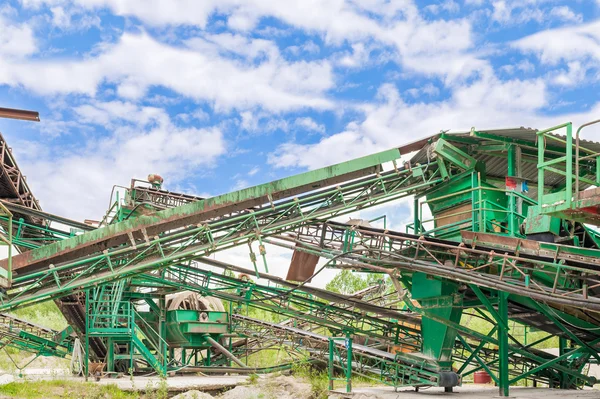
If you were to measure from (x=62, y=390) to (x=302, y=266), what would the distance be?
7021mm

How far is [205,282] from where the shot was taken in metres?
20.9

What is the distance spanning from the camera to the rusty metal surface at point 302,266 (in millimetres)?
17891

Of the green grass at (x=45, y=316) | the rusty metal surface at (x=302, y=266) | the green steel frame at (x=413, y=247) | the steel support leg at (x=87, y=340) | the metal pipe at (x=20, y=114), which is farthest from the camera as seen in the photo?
the green grass at (x=45, y=316)

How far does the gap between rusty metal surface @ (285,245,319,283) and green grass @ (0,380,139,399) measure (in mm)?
5156

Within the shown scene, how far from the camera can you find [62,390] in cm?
1694

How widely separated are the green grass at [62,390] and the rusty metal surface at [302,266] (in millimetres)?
5156

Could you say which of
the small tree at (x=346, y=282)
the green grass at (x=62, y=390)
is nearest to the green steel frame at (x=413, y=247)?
the green grass at (x=62, y=390)

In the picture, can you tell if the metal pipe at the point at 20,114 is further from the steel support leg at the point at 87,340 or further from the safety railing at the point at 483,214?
the safety railing at the point at 483,214

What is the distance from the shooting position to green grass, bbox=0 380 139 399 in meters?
15.9

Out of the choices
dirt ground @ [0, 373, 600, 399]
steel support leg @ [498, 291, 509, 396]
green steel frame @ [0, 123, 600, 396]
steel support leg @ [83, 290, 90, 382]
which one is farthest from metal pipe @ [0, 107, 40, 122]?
steel support leg @ [498, 291, 509, 396]

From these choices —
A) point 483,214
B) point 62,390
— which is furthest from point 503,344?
point 62,390

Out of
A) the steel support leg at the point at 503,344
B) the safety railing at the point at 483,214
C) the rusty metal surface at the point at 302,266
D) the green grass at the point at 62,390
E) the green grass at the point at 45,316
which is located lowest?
the green grass at the point at 62,390

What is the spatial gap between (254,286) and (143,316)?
204 inches

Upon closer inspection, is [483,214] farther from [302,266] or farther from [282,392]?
[282,392]
